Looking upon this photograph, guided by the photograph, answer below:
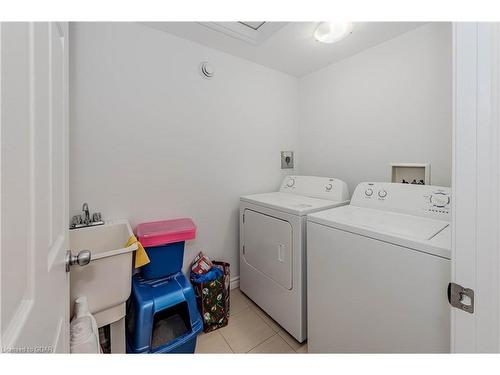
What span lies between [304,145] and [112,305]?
2294mm

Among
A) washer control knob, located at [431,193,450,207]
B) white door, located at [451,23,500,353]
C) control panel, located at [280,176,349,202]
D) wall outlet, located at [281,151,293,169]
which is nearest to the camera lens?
white door, located at [451,23,500,353]

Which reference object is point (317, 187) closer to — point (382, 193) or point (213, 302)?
point (382, 193)

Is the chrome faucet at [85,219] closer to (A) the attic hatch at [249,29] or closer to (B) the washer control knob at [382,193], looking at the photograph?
(A) the attic hatch at [249,29]

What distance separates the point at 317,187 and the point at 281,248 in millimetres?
741

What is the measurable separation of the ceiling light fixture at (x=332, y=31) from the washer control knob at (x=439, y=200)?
136 cm

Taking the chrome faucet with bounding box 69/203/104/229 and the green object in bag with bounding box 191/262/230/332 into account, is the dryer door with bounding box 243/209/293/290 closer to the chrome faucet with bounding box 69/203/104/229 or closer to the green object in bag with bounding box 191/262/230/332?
the green object in bag with bounding box 191/262/230/332

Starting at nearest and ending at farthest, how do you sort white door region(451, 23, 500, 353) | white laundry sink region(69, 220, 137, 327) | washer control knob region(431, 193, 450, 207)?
white door region(451, 23, 500, 353)
white laundry sink region(69, 220, 137, 327)
washer control knob region(431, 193, 450, 207)

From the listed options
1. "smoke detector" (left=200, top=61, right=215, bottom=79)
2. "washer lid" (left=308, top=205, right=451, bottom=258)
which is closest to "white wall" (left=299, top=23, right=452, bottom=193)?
"washer lid" (left=308, top=205, right=451, bottom=258)

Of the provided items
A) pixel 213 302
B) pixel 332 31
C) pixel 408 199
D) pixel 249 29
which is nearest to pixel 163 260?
pixel 213 302

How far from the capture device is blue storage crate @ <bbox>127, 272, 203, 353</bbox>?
1.29 metres

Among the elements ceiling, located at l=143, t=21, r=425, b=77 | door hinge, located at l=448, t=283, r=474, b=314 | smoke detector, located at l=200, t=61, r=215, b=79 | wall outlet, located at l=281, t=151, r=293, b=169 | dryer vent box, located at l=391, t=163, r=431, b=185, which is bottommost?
door hinge, located at l=448, t=283, r=474, b=314

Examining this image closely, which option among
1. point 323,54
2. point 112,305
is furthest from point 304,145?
point 112,305

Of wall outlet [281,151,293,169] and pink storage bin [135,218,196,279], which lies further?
wall outlet [281,151,293,169]

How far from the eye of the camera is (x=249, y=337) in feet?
5.31
